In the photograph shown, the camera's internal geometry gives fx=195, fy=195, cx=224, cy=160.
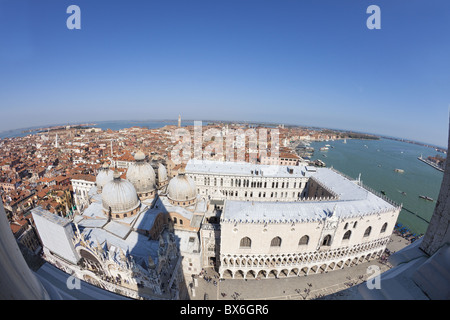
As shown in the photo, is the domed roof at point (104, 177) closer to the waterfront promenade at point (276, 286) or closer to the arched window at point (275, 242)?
the waterfront promenade at point (276, 286)

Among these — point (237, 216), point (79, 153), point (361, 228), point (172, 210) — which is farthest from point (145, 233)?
point (79, 153)

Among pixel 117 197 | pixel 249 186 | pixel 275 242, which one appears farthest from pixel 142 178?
pixel 249 186

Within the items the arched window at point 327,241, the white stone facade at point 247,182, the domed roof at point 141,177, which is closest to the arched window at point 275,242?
the arched window at point 327,241

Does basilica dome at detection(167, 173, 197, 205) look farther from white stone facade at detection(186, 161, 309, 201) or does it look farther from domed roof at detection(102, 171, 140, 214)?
white stone facade at detection(186, 161, 309, 201)

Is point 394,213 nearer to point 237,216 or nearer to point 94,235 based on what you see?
point 237,216

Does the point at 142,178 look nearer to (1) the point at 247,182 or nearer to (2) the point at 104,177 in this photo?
(2) the point at 104,177

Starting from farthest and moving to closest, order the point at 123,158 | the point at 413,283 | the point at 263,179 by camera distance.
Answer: the point at 123,158, the point at 263,179, the point at 413,283
